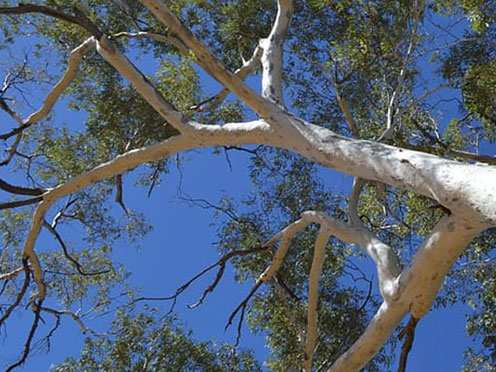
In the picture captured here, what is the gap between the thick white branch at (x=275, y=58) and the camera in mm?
3879

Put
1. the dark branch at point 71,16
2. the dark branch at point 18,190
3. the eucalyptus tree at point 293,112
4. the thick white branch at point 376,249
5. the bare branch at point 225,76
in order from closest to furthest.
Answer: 1. the thick white branch at point 376,249
2. the bare branch at point 225,76
3. the dark branch at point 71,16
4. the dark branch at point 18,190
5. the eucalyptus tree at point 293,112

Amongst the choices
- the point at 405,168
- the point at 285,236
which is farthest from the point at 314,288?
the point at 405,168

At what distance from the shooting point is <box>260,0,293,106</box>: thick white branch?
3.88 meters

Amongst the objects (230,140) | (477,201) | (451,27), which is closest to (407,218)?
(451,27)

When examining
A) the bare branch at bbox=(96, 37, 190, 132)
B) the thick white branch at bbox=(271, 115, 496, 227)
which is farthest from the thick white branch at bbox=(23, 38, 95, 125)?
the thick white branch at bbox=(271, 115, 496, 227)

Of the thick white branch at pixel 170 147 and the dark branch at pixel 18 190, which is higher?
the dark branch at pixel 18 190

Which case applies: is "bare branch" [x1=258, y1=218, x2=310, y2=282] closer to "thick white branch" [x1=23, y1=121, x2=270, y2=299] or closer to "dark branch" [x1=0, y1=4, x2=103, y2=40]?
"thick white branch" [x1=23, y1=121, x2=270, y2=299]

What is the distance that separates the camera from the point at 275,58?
14.3 ft

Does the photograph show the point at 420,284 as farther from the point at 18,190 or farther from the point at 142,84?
the point at 18,190

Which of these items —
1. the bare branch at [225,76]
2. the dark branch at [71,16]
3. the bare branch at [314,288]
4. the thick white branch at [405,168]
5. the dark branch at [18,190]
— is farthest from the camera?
the dark branch at [18,190]

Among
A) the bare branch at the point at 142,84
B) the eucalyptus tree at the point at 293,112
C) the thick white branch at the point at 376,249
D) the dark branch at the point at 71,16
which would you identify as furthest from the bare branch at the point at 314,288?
the dark branch at the point at 71,16

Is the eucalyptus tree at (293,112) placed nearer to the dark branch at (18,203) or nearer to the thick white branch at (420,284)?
the dark branch at (18,203)

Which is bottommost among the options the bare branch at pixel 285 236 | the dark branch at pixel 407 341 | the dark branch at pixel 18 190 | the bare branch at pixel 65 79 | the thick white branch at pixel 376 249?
the dark branch at pixel 407 341

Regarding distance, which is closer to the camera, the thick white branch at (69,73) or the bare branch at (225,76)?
the bare branch at (225,76)
